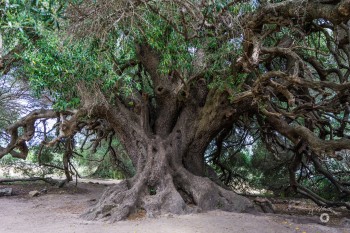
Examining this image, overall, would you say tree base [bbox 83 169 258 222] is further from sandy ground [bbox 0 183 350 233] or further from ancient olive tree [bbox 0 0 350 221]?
sandy ground [bbox 0 183 350 233]

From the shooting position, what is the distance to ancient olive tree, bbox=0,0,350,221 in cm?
Answer: 589

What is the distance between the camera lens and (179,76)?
7578mm

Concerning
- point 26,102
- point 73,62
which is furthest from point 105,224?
point 26,102

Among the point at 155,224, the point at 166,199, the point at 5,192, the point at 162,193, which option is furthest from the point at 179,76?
the point at 5,192

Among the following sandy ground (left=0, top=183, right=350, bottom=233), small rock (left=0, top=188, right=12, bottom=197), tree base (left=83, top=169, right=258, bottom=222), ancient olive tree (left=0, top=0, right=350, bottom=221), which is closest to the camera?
sandy ground (left=0, top=183, right=350, bottom=233)

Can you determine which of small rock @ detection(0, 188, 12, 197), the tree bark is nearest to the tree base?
the tree bark

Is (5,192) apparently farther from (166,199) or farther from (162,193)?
(166,199)

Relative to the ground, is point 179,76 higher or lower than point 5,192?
higher

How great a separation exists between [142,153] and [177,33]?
3129mm

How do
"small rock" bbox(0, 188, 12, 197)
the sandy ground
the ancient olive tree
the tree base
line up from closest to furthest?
1. the sandy ground
2. the ancient olive tree
3. the tree base
4. "small rock" bbox(0, 188, 12, 197)

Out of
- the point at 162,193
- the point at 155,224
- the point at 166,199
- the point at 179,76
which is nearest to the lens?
the point at 155,224

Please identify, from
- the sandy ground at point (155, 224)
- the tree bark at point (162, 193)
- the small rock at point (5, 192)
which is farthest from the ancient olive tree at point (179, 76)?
the small rock at point (5, 192)

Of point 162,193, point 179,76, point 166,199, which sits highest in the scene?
point 179,76

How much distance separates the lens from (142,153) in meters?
8.34
